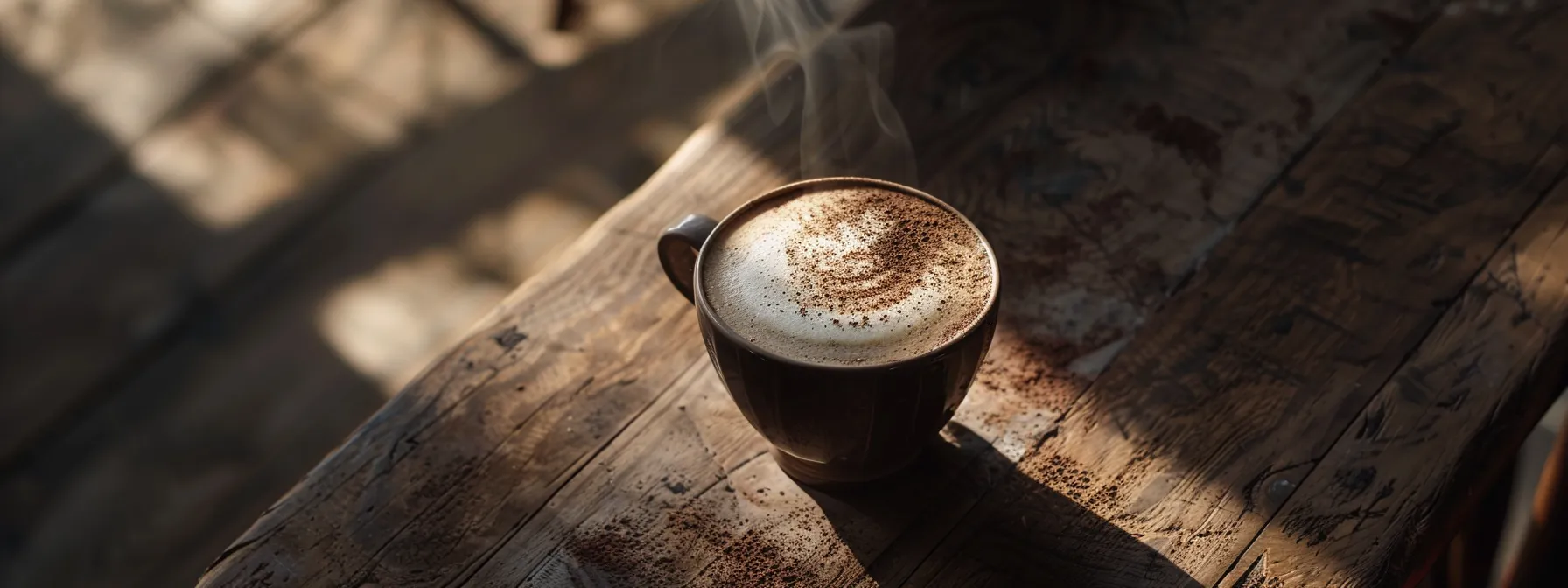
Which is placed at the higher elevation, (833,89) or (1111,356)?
(833,89)

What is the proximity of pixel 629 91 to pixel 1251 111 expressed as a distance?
129cm

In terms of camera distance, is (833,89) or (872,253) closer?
(872,253)

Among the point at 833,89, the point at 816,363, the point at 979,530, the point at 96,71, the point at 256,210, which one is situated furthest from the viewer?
the point at 96,71

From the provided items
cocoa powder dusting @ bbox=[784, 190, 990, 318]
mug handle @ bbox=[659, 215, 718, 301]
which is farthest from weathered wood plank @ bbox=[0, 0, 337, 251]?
cocoa powder dusting @ bbox=[784, 190, 990, 318]

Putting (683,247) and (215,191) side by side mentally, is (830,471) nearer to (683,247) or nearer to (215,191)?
(683,247)

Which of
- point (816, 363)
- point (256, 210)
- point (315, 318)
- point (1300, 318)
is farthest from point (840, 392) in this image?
point (256, 210)

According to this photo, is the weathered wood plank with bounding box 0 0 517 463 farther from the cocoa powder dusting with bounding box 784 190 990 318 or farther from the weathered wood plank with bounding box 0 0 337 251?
the cocoa powder dusting with bounding box 784 190 990 318

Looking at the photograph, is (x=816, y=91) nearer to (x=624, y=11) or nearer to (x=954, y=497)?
(x=954, y=497)

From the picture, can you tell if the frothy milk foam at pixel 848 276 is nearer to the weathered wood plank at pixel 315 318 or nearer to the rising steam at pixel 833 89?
the rising steam at pixel 833 89

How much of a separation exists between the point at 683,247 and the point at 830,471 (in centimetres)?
19

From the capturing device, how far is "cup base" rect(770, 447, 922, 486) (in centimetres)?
80

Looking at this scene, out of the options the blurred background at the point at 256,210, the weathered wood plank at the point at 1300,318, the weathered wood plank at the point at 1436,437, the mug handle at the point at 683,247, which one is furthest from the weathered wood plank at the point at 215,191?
the weathered wood plank at the point at 1436,437

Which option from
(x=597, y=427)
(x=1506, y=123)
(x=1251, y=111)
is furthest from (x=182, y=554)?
(x=1506, y=123)

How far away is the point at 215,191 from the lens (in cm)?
199
